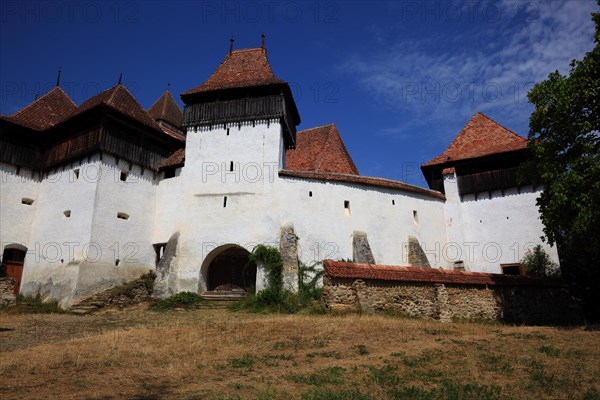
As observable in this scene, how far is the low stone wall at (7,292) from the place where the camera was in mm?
17141

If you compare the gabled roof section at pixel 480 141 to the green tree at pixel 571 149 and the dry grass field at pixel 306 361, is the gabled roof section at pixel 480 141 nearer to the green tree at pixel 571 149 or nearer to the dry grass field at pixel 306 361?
the green tree at pixel 571 149

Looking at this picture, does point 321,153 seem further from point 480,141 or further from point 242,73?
point 480,141

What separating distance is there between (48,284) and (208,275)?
6192 millimetres

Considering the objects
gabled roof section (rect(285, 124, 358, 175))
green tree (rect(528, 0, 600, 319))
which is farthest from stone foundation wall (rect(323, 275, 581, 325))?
gabled roof section (rect(285, 124, 358, 175))

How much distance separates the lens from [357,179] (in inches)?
742

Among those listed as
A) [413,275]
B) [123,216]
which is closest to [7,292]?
[123,216]

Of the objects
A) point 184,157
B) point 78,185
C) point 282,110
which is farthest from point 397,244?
point 78,185

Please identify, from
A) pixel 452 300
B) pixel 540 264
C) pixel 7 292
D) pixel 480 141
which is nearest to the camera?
pixel 452 300

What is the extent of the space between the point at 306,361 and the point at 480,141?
1680cm

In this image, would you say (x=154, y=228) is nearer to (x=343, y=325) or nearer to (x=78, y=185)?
(x=78, y=185)

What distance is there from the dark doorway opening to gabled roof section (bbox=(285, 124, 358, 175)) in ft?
18.9

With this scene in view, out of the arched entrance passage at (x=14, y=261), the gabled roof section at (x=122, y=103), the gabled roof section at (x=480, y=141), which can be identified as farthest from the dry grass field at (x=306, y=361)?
the gabled roof section at (x=480, y=141)

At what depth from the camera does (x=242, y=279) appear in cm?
1917

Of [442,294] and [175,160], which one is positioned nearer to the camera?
[442,294]
